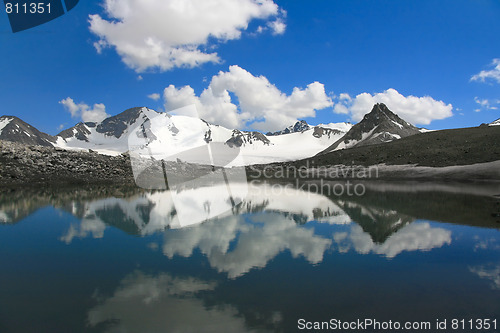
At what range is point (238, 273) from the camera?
448 inches

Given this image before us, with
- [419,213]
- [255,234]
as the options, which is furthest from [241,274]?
[419,213]

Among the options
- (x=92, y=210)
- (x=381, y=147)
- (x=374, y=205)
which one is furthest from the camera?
(x=381, y=147)

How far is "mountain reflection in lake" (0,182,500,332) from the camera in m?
8.23

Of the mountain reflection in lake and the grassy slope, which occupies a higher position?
the grassy slope

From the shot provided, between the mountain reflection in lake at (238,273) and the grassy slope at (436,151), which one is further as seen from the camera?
the grassy slope at (436,151)

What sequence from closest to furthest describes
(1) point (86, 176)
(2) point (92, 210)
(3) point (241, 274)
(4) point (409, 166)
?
(3) point (241, 274) < (2) point (92, 210) < (1) point (86, 176) < (4) point (409, 166)

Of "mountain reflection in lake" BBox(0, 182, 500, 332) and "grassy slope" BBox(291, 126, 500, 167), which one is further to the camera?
"grassy slope" BBox(291, 126, 500, 167)

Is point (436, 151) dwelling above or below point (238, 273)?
above

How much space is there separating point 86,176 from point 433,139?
11191 centimetres

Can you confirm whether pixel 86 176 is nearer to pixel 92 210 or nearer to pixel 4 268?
pixel 92 210

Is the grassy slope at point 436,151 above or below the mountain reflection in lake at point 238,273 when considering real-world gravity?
above

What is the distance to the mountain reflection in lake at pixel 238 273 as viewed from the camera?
823 centimetres

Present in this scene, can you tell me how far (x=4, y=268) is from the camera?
→ 40.0ft

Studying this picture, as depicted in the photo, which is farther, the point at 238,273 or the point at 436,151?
the point at 436,151
